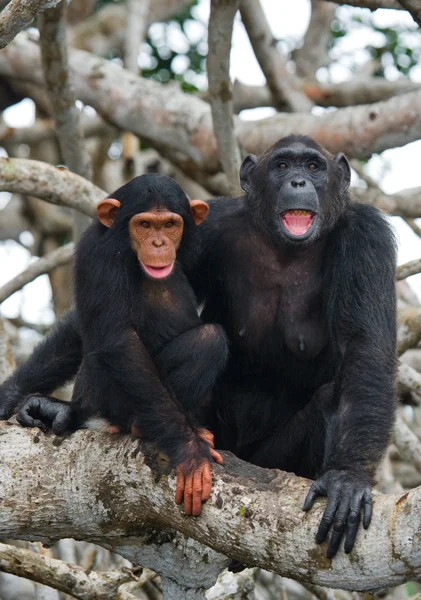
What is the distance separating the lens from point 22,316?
12.0 meters

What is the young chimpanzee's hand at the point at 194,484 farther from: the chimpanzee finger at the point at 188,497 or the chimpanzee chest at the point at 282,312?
the chimpanzee chest at the point at 282,312

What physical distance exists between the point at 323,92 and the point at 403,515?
771 centimetres

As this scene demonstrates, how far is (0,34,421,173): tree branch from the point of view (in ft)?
27.3

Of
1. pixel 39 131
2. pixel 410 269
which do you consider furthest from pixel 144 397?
pixel 39 131

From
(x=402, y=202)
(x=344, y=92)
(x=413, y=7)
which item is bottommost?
(x=413, y=7)

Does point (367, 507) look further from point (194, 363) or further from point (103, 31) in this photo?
point (103, 31)

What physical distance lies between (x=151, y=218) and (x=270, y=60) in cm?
520

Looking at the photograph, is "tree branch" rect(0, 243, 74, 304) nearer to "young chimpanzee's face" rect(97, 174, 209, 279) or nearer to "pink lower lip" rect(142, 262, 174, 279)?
"young chimpanzee's face" rect(97, 174, 209, 279)

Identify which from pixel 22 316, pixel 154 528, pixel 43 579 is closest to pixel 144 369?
pixel 154 528

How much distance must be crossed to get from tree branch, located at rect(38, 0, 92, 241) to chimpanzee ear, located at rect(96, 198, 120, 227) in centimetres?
220

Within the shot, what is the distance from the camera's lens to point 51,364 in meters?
5.69

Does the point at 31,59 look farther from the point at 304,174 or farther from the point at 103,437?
the point at 103,437

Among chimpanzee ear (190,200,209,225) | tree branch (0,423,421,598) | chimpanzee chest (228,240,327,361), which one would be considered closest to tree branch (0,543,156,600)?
tree branch (0,423,421,598)

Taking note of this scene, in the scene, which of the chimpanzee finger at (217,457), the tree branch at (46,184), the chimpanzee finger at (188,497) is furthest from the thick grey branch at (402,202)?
the chimpanzee finger at (188,497)
